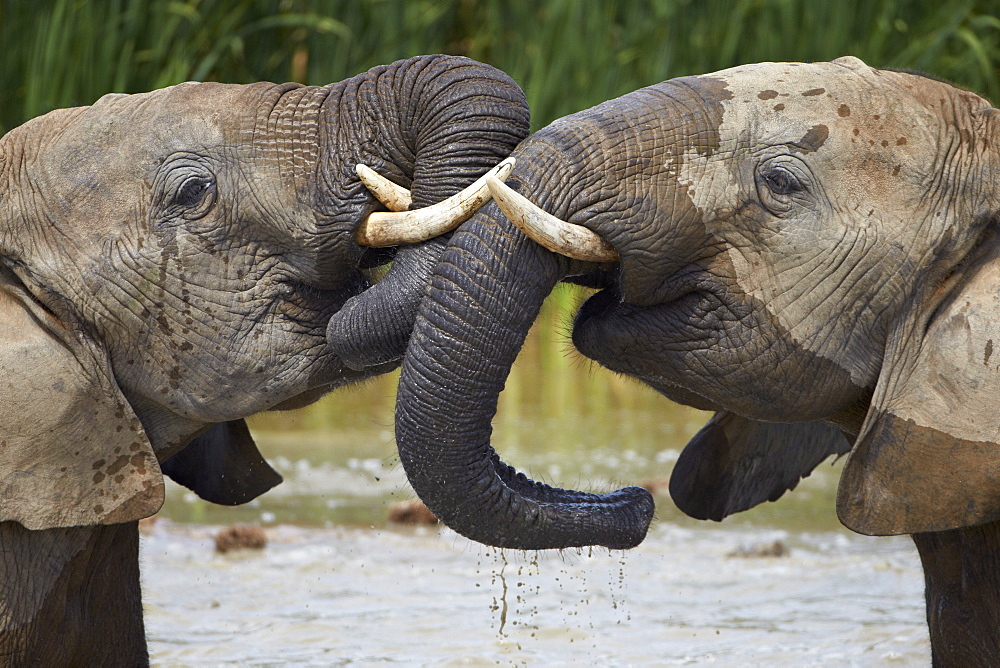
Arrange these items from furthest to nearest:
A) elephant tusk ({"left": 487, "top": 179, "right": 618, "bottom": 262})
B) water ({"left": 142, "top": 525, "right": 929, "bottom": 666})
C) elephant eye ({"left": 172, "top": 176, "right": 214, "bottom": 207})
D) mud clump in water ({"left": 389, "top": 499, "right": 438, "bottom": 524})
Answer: mud clump in water ({"left": 389, "top": 499, "right": 438, "bottom": 524}), water ({"left": 142, "top": 525, "right": 929, "bottom": 666}), elephant eye ({"left": 172, "top": 176, "right": 214, "bottom": 207}), elephant tusk ({"left": 487, "top": 179, "right": 618, "bottom": 262})

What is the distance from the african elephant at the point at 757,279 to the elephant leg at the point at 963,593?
0.54 feet

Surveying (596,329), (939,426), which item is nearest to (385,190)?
(596,329)

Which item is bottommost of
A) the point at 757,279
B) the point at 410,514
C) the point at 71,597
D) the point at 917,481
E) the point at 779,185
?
the point at 71,597

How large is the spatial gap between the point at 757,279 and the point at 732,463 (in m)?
1.13

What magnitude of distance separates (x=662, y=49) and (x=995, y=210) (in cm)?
592

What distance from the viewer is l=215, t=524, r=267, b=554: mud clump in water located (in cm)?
600

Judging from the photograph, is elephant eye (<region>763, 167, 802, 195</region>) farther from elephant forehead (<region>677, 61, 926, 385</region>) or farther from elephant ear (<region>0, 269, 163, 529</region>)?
elephant ear (<region>0, 269, 163, 529</region>)

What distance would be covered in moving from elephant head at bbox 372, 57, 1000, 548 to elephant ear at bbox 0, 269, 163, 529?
76 cm

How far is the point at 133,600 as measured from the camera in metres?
4.13

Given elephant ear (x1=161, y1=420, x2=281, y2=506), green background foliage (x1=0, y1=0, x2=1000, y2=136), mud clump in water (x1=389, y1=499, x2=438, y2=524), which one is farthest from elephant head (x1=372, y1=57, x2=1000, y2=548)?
green background foliage (x1=0, y1=0, x2=1000, y2=136)

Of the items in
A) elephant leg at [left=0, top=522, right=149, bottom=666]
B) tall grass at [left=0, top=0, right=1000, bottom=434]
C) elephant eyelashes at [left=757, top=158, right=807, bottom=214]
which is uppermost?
tall grass at [left=0, top=0, right=1000, bottom=434]

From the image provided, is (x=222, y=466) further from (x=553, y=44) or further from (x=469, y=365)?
(x=553, y=44)

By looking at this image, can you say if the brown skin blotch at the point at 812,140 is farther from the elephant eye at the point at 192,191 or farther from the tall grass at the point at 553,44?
the tall grass at the point at 553,44

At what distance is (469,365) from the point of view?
329cm
